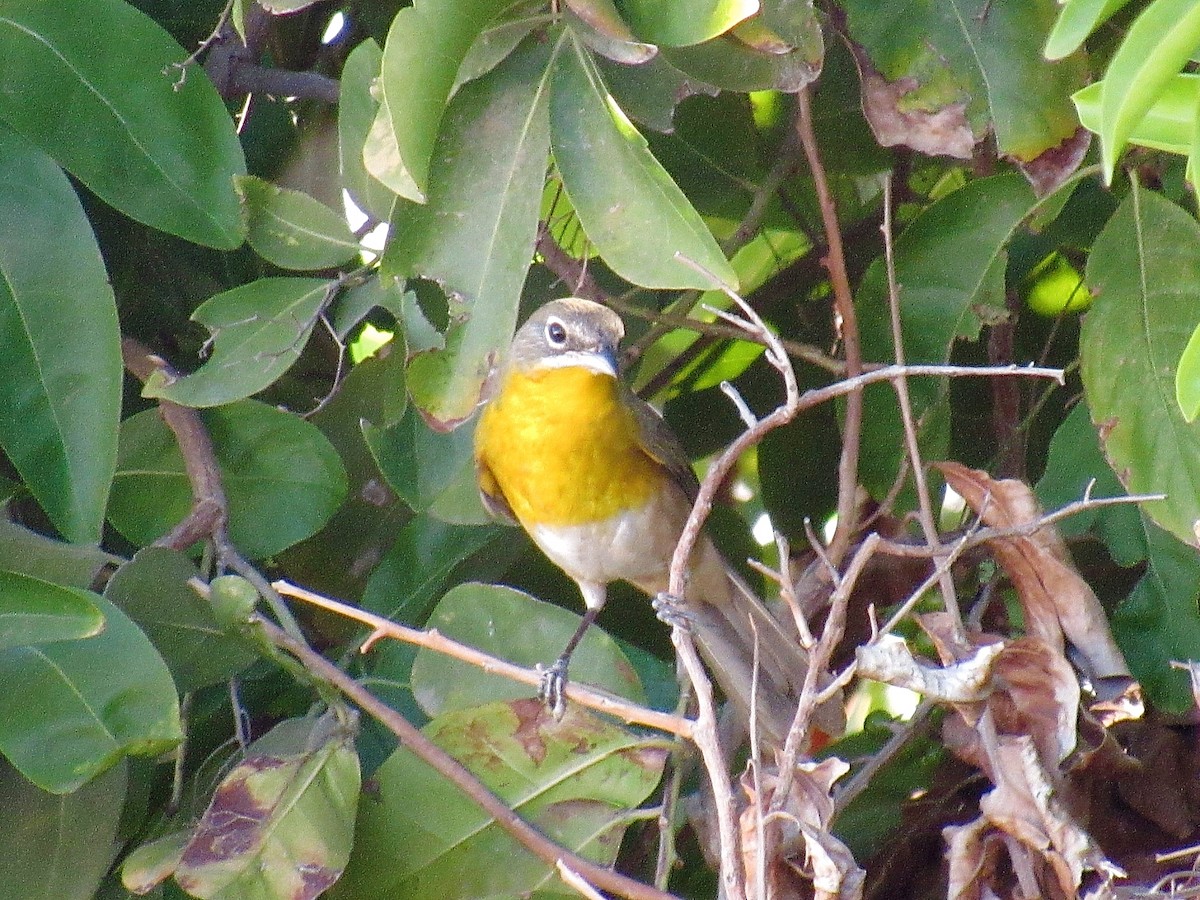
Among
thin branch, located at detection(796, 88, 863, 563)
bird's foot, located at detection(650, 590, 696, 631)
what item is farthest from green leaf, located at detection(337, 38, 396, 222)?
bird's foot, located at detection(650, 590, 696, 631)

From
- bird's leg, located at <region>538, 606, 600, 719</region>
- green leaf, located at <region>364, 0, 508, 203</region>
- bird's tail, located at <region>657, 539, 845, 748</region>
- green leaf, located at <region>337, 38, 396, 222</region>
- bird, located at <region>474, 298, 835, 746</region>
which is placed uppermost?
green leaf, located at <region>364, 0, 508, 203</region>

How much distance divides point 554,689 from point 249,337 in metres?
1.01

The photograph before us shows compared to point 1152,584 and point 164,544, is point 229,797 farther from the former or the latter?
point 1152,584

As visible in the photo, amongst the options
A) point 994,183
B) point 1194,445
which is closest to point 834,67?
point 994,183

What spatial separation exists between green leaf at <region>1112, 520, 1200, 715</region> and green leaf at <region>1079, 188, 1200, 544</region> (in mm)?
324

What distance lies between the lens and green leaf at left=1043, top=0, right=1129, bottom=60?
6.11ft

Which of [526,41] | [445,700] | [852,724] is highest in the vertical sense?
[526,41]

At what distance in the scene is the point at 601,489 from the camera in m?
4.00

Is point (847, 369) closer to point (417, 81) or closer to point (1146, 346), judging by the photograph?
point (1146, 346)

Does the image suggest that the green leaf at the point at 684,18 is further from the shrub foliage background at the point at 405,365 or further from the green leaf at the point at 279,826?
the green leaf at the point at 279,826

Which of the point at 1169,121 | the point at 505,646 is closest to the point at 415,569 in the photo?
the point at 505,646

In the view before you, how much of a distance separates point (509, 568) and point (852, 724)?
4.20ft

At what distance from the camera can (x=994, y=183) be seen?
333 centimetres

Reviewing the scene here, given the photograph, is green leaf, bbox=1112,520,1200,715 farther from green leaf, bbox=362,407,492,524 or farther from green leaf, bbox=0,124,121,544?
green leaf, bbox=0,124,121,544
